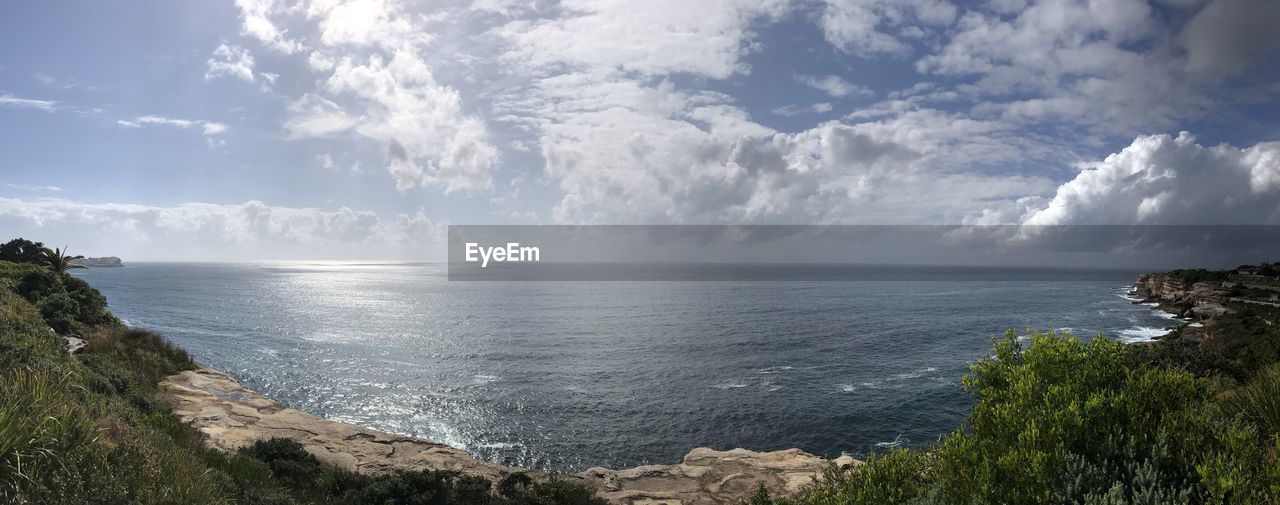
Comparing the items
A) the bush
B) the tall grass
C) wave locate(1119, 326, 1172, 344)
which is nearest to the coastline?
the bush

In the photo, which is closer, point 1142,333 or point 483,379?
point 483,379

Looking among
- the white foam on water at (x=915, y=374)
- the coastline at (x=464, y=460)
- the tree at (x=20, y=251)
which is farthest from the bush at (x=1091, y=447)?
the tree at (x=20, y=251)

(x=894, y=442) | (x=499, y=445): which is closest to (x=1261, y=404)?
(x=894, y=442)

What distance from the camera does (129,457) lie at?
866 cm

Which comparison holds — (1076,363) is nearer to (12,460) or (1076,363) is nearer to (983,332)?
(12,460)

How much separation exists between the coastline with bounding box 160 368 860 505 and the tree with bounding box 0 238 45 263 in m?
48.3

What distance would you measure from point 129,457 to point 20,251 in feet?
247

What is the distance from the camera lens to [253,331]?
232 feet

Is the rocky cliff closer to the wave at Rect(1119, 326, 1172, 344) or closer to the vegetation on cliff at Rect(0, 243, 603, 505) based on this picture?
the wave at Rect(1119, 326, 1172, 344)

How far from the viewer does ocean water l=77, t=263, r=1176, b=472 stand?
34125 mm

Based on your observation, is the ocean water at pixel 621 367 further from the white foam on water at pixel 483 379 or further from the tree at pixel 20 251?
the tree at pixel 20 251

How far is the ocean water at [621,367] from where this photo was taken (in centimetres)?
3412

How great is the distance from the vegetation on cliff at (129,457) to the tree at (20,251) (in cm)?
3522

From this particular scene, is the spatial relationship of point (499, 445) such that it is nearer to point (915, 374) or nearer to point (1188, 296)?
point (915, 374)
